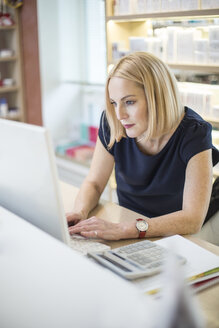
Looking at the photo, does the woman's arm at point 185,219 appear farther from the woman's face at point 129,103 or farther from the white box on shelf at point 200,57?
the white box on shelf at point 200,57

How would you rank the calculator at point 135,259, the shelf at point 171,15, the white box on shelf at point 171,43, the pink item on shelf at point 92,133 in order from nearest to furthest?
the calculator at point 135,259 < the shelf at point 171,15 < the white box on shelf at point 171,43 < the pink item on shelf at point 92,133

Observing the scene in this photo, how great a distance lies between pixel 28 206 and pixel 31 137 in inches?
9.1

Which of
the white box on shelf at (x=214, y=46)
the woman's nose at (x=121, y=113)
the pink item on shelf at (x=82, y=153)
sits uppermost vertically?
the white box on shelf at (x=214, y=46)

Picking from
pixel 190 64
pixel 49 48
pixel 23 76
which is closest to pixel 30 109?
pixel 23 76

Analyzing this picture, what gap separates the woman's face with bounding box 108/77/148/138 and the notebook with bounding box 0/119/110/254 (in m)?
0.62

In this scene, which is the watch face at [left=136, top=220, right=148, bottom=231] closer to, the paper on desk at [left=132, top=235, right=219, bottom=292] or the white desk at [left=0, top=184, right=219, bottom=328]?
the paper on desk at [left=132, top=235, right=219, bottom=292]

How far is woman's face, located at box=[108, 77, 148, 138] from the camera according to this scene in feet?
5.32

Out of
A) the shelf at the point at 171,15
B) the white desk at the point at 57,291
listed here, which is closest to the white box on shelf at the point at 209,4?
the shelf at the point at 171,15

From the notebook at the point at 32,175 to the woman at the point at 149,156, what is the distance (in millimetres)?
319

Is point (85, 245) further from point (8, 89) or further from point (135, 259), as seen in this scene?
point (8, 89)

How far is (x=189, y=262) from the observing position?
1.16 meters

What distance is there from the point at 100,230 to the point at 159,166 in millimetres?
491

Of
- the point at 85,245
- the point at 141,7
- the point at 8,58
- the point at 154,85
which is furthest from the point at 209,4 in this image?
the point at 8,58

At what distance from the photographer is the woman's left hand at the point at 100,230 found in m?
1.37
